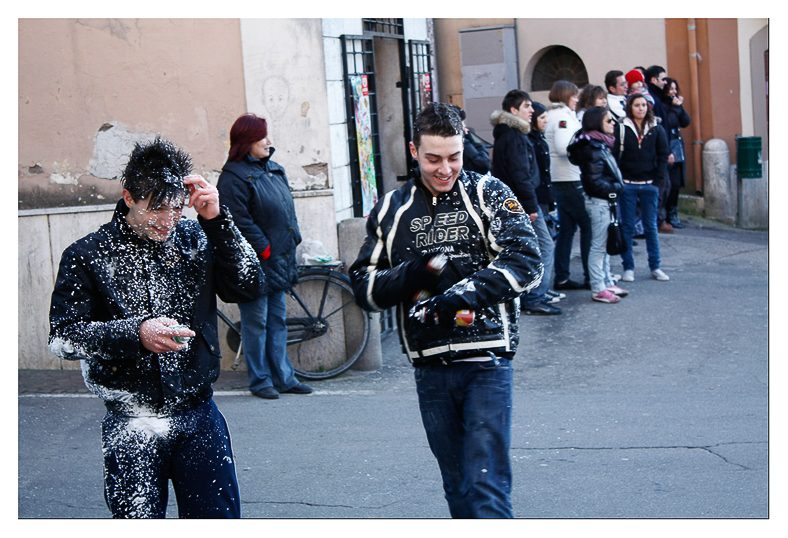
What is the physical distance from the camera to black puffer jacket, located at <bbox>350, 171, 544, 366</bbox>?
3145mm

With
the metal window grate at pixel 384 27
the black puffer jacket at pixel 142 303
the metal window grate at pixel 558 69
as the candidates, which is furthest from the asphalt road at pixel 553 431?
the metal window grate at pixel 558 69

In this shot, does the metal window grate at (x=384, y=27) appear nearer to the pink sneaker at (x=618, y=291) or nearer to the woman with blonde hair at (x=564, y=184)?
the woman with blonde hair at (x=564, y=184)

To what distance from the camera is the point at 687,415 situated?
5.44m

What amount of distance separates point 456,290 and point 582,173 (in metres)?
5.11

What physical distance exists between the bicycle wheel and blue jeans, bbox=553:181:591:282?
271cm

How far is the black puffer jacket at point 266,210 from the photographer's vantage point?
564cm

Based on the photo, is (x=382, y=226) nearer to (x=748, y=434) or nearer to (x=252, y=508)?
(x=252, y=508)

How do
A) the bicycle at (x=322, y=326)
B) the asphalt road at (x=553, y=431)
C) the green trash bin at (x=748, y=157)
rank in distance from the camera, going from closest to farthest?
the asphalt road at (x=553, y=431), the bicycle at (x=322, y=326), the green trash bin at (x=748, y=157)

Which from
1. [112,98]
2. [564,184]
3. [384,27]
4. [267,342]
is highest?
[384,27]

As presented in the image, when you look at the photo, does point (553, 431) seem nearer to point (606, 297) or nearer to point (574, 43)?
point (606, 297)

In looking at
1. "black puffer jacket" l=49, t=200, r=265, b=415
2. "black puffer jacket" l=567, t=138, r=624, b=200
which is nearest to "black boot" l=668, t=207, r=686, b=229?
"black puffer jacket" l=567, t=138, r=624, b=200

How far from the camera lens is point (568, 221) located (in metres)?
8.40

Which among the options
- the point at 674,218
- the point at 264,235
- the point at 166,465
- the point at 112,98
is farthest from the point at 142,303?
the point at 674,218

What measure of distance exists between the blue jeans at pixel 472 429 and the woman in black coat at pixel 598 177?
489 centimetres
